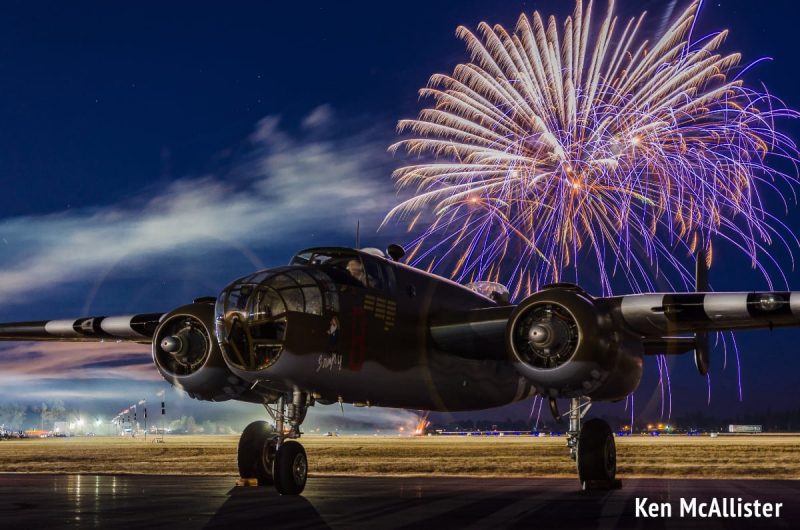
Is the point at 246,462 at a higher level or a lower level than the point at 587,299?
lower

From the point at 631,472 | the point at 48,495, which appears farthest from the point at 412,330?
the point at 631,472

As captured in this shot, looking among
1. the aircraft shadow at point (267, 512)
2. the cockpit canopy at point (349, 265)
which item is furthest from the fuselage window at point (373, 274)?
the aircraft shadow at point (267, 512)

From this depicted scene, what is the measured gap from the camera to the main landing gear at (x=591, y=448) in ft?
66.1

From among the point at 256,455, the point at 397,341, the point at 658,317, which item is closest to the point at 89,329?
the point at 256,455

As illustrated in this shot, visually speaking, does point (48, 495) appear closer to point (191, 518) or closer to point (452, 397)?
point (191, 518)

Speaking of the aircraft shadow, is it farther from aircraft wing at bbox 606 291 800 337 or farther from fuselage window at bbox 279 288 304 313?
aircraft wing at bbox 606 291 800 337

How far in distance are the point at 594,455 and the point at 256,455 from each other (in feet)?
26.2

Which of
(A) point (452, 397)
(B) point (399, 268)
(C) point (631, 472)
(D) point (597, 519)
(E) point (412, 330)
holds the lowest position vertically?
(C) point (631, 472)

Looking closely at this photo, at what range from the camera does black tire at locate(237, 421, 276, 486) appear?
69.5 feet

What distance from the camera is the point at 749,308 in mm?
18562

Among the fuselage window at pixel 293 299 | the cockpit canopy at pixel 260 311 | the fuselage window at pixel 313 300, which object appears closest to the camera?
the cockpit canopy at pixel 260 311

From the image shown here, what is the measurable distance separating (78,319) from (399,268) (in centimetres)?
1048

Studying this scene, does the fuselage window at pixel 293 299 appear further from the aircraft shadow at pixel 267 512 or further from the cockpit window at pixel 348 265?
the aircraft shadow at pixel 267 512

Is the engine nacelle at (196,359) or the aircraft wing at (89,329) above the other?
the aircraft wing at (89,329)
